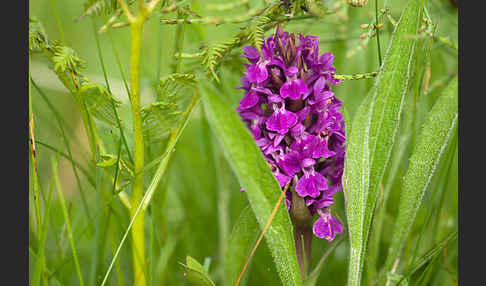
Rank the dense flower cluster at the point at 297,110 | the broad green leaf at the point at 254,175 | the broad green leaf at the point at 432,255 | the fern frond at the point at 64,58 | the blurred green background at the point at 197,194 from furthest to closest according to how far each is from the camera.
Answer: the blurred green background at the point at 197,194, the broad green leaf at the point at 432,255, the dense flower cluster at the point at 297,110, the fern frond at the point at 64,58, the broad green leaf at the point at 254,175

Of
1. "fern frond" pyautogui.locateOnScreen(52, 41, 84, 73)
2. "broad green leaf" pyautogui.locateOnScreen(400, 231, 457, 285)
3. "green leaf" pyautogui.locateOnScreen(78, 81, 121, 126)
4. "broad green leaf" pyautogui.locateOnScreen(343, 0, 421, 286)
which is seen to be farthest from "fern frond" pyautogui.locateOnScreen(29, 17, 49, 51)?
"broad green leaf" pyautogui.locateOnScreen(400, 231, 457, 285)

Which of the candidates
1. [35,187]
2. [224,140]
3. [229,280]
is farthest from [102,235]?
[224,140]

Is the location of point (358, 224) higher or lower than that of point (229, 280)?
higher

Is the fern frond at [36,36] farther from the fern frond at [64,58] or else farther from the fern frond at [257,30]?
the fern frond at [257,30]

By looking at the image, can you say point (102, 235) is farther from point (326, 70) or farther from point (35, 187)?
point (326, 70)

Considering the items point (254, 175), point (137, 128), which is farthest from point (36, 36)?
point (254, 175)

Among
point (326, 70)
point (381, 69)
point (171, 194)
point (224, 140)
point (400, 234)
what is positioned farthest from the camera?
point (171, 194)

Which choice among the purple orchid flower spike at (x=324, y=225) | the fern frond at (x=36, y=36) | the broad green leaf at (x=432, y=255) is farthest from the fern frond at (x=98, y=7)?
the broad green leaf at (x=432, y=255)

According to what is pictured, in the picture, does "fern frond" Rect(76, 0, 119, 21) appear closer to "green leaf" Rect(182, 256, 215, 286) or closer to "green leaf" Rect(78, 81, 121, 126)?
"green leaf" Rect(78, 81, 121, 126)
